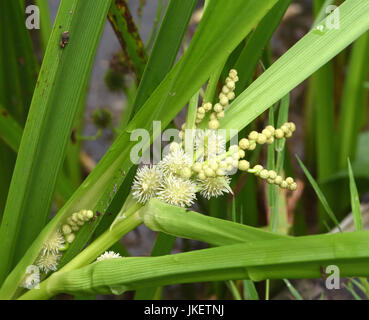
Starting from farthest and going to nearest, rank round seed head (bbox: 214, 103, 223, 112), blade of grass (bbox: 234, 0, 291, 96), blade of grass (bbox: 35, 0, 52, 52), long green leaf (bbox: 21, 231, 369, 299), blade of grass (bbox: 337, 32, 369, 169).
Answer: blade of grass (bbox: 337, 32, 369, 169) < blade of grass (bbox: 35, 0, 52, 52) < blade of grass (bbox: 234, 0, 291, 96) < round seed head (bbox: 214, 103, 223, 112) < long green leaf (bbox: 21, 231, 369, 299)

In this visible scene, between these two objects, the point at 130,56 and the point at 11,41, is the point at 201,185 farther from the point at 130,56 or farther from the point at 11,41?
the point at 11,41

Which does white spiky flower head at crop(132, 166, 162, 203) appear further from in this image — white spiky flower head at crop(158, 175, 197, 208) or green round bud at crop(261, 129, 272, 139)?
green round bud at crop(261, 129, 272, 139)

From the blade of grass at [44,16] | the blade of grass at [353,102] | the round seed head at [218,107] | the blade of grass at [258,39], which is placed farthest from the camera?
the blade of grass at [353,102]

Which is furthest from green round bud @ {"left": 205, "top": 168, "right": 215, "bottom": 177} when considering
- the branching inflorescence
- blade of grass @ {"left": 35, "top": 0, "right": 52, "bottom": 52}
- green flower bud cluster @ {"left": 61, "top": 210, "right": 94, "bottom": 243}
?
blade of grass @ {"left": 35, "top": 0, "right": 52, "bottom": 52}

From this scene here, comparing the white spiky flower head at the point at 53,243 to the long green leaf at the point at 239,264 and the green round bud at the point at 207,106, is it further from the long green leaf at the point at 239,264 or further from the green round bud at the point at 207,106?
the green round bud at the point at 207,106

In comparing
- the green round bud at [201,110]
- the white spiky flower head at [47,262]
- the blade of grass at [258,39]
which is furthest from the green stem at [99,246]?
the blade of grass at [258,39]

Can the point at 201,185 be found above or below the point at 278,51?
below
